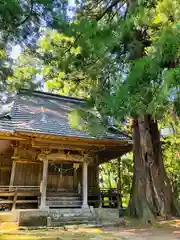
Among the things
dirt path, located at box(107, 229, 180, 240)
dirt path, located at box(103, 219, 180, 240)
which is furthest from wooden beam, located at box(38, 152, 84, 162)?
dirt path, located at box(107, 229, 180, 240)

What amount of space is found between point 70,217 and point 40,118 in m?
3.85

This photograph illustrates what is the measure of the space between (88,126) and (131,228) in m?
3.37

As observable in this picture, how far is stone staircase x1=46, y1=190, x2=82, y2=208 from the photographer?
8.97 meters

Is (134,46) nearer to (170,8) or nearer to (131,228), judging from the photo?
(170,8)

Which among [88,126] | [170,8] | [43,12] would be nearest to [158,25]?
[170,8]

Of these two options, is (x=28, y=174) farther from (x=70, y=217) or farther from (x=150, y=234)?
(x=150, y=234)

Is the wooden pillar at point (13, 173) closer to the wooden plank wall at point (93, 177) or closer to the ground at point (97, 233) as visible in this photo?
the ground at point (97, 233)

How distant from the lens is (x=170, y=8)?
5270mm

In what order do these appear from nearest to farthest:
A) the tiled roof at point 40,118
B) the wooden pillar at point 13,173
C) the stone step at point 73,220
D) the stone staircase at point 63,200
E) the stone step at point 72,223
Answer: the stone step at point 72,223
the stone step at point 73,220
the tiled roof at point 40,118
the stone staircase at point 63,200
the wooden pillar at point 13,173

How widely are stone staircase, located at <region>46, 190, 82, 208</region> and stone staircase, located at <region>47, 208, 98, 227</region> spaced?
612mm

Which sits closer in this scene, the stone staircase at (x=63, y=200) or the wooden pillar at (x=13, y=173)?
the stone staircase at (x=63, y=200)

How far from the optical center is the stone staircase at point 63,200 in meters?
8.97

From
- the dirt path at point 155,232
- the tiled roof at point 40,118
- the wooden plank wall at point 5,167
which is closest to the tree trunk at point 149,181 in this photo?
the dirt path at point 155,232

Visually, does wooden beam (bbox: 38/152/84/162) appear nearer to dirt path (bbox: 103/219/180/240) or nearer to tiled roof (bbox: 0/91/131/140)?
tiled roof (bbox: 0/91/131/140)
